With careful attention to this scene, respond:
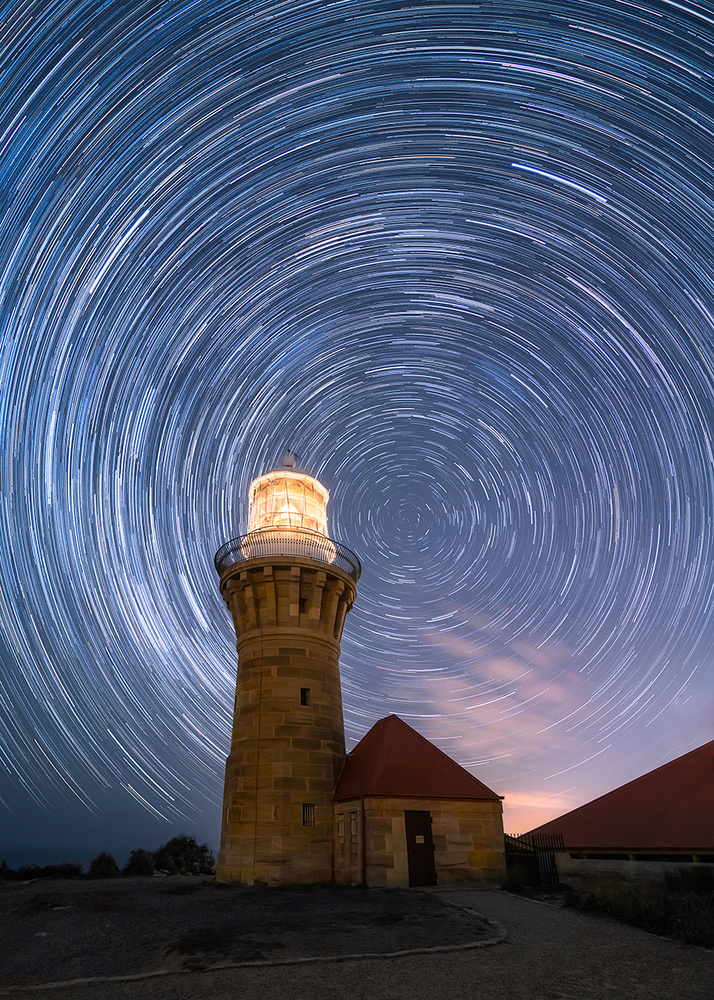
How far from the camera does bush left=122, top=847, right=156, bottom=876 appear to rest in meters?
28.0

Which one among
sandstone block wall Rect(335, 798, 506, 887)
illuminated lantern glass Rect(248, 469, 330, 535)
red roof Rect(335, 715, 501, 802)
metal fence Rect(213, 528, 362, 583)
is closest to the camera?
sandstone block wall Rect(335, 798, 506, 887)

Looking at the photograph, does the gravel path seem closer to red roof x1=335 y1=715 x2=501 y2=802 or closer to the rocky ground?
the rocky ground

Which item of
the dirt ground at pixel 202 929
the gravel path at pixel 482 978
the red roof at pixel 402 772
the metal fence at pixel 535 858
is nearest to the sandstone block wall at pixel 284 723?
the red roof at pixel 402 772

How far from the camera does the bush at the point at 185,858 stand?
30178 millimetres

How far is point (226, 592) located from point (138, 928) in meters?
13.7

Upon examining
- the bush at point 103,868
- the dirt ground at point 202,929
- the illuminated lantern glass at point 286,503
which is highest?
the illuminated lantern glass at point 286,503

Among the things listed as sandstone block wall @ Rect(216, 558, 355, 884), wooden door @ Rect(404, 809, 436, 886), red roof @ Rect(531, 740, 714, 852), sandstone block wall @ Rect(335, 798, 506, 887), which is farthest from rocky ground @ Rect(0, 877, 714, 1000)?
sandstone block wall @ Rect(216, 558, 355, 884)

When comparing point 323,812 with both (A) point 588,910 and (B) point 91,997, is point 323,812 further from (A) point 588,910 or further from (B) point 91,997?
(B) point 91,997

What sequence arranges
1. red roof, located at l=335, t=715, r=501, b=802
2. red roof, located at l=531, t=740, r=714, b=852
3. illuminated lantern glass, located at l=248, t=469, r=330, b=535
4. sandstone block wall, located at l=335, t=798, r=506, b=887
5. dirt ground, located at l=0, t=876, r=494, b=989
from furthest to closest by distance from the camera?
illuminated lantern glass, located at l=248, t=469, r=330, b=535, red roof, located at l=335, t=715, r=501, b=802, sandstone block wall, located at l=335, t=798, r=506, b=887, red roof, located at l=531, t=740, r=714, b=852, dirt ground, located at l=0, t=876, r=494, b=989

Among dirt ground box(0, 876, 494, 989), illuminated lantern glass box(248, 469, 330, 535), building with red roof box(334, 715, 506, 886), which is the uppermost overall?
illuminated lantern glass box(248, 469, 330, 535)

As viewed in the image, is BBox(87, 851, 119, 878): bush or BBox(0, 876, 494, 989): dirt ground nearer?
BBox(0, 876, 494, 989): dirt ground

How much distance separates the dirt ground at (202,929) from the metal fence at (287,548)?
35.5ft

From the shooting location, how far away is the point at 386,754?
20500 millimetres

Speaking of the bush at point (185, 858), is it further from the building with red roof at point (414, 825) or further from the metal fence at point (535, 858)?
the metal fence at point (535, 858)
